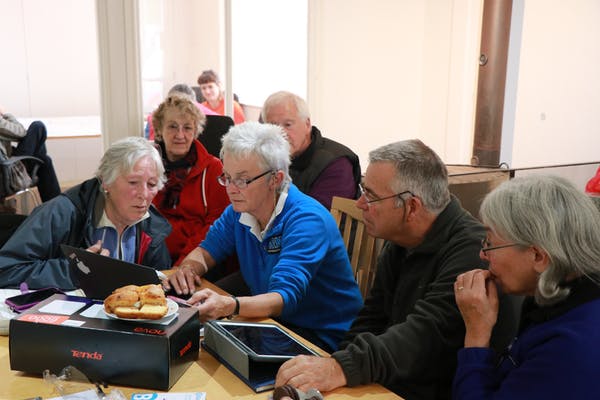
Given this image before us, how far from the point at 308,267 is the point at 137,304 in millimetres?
674

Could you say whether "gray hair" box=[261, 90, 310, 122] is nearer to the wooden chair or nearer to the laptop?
the wooden chair

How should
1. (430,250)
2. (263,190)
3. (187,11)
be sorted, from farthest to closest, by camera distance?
(187,11), (263,190), (430,250)

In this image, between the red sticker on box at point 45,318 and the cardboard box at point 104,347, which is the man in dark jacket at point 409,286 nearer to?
the cardboard box at point 104,347

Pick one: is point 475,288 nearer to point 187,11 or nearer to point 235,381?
point 235,381

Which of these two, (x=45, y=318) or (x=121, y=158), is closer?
(x=45, y=318)

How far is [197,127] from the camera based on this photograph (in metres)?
3.35

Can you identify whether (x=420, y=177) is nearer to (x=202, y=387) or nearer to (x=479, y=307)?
(x=479, y=307)

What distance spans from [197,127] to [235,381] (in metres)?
2.13

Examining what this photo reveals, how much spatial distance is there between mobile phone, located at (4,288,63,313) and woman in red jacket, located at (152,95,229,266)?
112cm

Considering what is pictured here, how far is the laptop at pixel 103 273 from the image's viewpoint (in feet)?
5.09

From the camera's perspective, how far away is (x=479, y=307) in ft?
4.64

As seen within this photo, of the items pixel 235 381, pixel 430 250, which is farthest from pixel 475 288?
pixel 235 381

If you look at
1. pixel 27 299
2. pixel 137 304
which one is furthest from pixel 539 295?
pixel 27 299

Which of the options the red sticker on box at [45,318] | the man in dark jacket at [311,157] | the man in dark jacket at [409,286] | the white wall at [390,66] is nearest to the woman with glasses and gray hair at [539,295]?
the man in dark jacket at [409,286]
